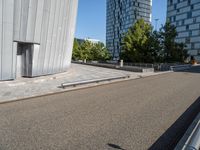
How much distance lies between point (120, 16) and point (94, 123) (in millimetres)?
117645

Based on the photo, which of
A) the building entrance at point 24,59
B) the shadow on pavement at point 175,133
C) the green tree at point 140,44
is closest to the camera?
the shadow on pavement at point 175,133

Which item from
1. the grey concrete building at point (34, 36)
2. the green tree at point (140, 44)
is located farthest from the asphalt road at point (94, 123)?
the green tree at point (140, 44)

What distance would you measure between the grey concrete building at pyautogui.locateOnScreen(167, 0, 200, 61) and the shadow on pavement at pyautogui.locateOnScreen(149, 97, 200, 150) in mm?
66688

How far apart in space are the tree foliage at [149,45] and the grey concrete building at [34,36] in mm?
18930

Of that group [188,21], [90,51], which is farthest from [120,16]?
[90,51]

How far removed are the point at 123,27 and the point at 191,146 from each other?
113363 millimetres

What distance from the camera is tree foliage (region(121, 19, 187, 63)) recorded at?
35031 millimetres

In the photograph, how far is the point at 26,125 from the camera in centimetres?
562

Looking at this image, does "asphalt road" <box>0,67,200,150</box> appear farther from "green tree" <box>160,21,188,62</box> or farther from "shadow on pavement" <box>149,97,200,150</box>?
"green tree" <box>160,21,188,62</box>

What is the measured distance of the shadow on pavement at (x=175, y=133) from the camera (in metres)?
4.47

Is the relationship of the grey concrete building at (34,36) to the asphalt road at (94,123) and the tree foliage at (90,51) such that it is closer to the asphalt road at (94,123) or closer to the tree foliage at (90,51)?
the asphalt road at (94,123)

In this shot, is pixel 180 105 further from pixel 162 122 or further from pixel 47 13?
pixel 47 13

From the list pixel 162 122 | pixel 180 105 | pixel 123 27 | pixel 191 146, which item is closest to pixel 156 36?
pixel 180 105

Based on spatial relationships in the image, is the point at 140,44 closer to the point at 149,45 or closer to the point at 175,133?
the point at 149,45
